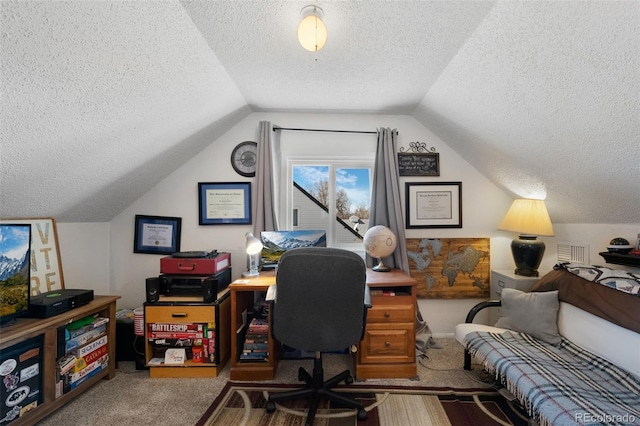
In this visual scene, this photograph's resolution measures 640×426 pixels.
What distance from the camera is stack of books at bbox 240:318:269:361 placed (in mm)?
2189

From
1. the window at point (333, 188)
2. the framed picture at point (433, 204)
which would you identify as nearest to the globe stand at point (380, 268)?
the window at point (333, 188)

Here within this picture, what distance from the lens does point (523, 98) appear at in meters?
1.73

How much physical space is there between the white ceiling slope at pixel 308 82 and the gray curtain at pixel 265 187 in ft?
1.13

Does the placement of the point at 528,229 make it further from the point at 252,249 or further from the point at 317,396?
the point at 252,249

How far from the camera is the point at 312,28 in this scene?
4.57 ft

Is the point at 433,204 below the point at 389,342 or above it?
above

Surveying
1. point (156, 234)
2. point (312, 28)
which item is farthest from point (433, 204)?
point (156, 234)

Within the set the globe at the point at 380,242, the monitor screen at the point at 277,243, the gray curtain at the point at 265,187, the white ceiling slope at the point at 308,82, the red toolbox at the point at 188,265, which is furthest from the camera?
the gray curtain at the point at 265,187

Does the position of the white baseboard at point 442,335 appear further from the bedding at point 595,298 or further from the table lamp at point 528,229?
the bedding at point 595,298

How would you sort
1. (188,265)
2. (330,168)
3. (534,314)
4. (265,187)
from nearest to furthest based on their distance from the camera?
(534,314) < (188,265) < (265,187) < (330,168)

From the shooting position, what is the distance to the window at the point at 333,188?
291 centimetres

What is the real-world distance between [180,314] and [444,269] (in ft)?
8.03

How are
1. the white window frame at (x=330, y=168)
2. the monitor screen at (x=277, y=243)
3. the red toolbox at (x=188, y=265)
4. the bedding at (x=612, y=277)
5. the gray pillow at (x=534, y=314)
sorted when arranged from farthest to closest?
the white window frame at (x=330, y=168)
the monitor screen at (x=277, y=243)
the red toolbox at (x=188, y=265)
the gray pillow at (x=534, y=314)
the bedding at (x=612, y=277)

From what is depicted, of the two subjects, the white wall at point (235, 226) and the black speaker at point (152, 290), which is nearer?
the black speaker at point (152, 290)
